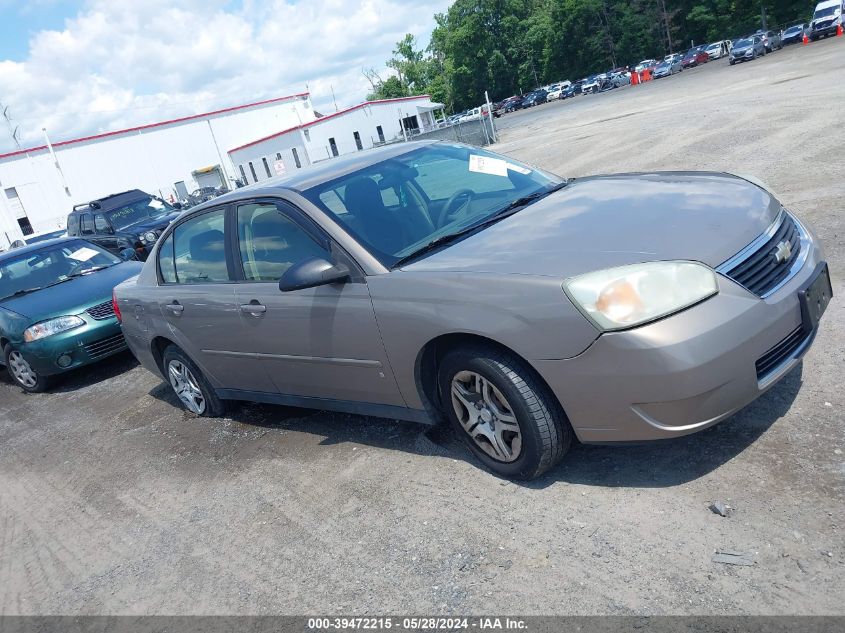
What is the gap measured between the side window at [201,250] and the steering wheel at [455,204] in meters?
1.57

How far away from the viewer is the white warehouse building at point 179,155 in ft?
161

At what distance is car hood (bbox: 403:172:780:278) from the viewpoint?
3.01m

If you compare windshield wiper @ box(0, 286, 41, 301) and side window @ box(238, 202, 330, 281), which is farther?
windshield wiper @ box(0, 286, 41, 301)

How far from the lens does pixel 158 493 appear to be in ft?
15.0

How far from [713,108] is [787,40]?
140 ft

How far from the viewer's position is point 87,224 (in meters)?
17.2

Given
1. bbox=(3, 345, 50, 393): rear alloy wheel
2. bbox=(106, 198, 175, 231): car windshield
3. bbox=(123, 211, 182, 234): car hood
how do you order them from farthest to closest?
bbox=(106, 198, 175, 231): car windshield, bbox=(123, 211, 182, 234): car hood, bbox=(3, 345, 50, 393): rear alloy wheel

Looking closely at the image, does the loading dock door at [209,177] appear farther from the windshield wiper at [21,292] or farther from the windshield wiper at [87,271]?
the windshield wiper at [21,292]

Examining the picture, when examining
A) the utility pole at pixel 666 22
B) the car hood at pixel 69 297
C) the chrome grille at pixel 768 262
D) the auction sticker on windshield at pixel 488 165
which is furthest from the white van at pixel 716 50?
the chrome grille at pixel 768 262

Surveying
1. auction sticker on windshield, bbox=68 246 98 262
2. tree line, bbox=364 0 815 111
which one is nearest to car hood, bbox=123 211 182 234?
auction sticker on windshield, bbox=68 246 98 262

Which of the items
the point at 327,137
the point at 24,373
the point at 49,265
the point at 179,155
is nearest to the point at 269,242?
the point at 24,373

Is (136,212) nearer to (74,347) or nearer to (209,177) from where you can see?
(74,347)

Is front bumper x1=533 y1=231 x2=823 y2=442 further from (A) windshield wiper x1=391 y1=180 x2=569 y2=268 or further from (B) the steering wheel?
(B) the steering wheel

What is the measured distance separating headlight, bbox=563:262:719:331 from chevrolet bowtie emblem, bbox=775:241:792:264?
505 mm
